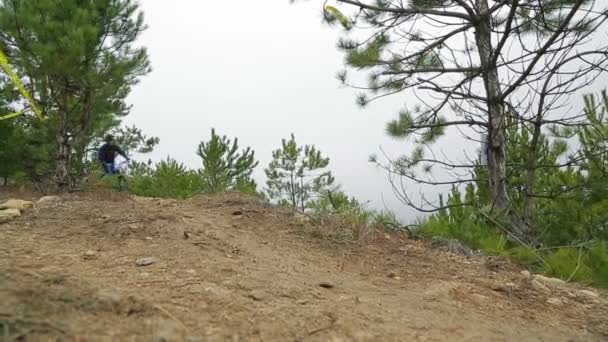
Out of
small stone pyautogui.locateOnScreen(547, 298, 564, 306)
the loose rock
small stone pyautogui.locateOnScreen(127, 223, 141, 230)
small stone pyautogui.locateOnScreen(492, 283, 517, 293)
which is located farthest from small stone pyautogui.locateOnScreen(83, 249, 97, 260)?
small stone pyautogui.locateOnScreen(547, 298, 564, 306)

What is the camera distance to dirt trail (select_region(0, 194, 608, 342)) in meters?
1.58

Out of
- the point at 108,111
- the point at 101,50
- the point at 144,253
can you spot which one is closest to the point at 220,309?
the point at 144,253

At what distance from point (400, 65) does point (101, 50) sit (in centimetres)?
433

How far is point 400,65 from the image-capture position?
17.9ft

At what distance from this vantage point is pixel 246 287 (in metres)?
2.09

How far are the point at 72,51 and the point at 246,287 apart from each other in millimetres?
5159

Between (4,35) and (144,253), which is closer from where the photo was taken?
(144,253)

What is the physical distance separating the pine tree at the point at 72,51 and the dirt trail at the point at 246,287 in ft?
10.5

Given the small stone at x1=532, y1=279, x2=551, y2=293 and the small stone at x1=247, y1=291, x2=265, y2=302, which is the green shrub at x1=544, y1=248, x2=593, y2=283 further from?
the small stone at x1=247, y1=291, x2=265, y2=302

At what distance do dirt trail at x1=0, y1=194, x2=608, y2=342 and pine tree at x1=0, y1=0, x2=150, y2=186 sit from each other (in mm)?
3201

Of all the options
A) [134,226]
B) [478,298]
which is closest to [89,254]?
[134,226]

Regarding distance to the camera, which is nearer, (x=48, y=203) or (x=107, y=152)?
(x=48, y=203)

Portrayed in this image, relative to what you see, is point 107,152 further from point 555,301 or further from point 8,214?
point 555,301

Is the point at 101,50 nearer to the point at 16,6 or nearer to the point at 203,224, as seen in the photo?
the point at 16,6
